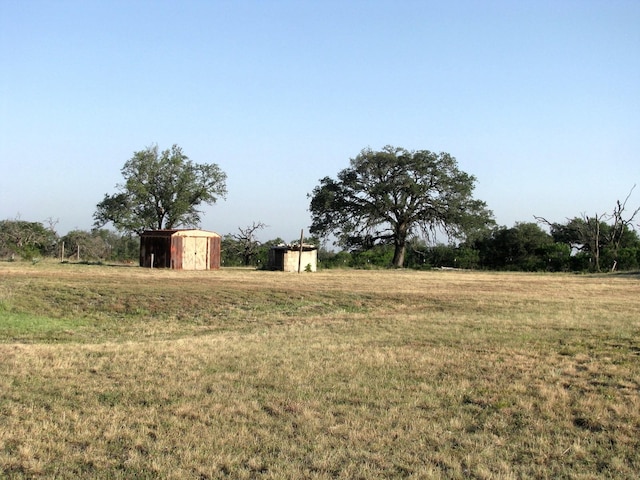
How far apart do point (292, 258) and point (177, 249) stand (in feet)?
23.8

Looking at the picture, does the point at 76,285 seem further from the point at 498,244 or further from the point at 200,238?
the point at 498,244

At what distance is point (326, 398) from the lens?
793 cm

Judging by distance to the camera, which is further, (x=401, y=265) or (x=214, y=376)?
(x=401, y=265)

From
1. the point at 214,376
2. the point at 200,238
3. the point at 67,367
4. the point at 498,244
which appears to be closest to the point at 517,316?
the point at 214,376

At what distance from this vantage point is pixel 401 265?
5166cm

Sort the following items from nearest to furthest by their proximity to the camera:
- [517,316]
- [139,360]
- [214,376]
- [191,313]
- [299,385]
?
[299,385]
[214,376]
[139,360]
[517,316]
[191,313]

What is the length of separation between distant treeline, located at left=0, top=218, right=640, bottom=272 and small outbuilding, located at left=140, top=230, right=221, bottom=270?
8864 millimetres

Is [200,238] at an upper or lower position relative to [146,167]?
lower

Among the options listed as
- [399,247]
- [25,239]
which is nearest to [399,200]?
[399,247]

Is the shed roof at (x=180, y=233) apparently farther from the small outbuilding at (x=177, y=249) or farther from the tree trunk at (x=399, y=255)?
the tree trunk at (x=399, y=255)

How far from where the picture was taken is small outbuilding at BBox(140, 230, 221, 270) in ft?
127

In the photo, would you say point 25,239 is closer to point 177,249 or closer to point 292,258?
point 177,249

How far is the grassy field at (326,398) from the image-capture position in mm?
5648

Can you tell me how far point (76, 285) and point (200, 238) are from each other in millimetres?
17335
